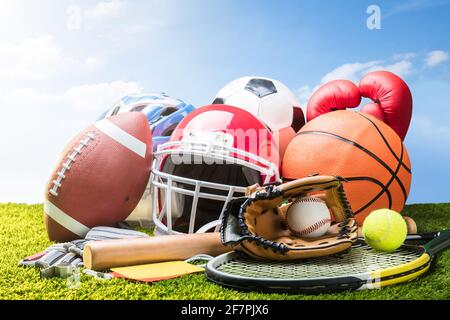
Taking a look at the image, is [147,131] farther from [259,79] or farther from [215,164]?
[259,79]

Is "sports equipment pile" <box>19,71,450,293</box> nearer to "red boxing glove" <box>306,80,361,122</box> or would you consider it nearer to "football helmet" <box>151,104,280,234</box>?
"football helmet" <box>151,104,280,234</box>

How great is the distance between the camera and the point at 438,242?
2.78 metres

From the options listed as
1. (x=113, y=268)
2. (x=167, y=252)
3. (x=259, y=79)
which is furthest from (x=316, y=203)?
(x=259, y=79)

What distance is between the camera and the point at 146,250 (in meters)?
2.72

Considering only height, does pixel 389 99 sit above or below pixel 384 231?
above

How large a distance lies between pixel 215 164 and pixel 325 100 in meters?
1.79

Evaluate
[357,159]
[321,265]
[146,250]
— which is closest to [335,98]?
[357,159]

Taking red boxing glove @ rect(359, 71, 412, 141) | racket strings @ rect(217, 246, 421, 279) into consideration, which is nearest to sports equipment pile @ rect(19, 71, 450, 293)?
racket strings @ rect(217, 246, 421, 279)

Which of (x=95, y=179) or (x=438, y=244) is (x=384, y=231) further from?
(x=95, y=179)

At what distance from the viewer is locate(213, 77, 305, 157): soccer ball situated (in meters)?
4.44

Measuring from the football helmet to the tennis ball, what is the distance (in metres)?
0.78

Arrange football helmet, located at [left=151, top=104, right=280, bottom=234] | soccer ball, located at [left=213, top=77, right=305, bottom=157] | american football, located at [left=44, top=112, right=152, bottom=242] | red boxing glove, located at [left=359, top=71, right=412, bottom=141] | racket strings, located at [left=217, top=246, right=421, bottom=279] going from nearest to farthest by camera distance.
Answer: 1. racket strings, located at [left=217, top=246, right=421, bottom=279]
2. football helmet, located at [left=151, top=104, right=280, bottom=234]
3. american football, located at [left=44, top=112, right=152, bottom=242]
4. soccer ball, located at [left=213, top=77, right=305, bottom=157]
5. red boxing glove, located at [left=359, top=71, right=412, bottom=141]

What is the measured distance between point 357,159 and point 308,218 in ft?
3.16

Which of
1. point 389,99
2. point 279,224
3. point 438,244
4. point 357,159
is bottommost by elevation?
point 438,244
